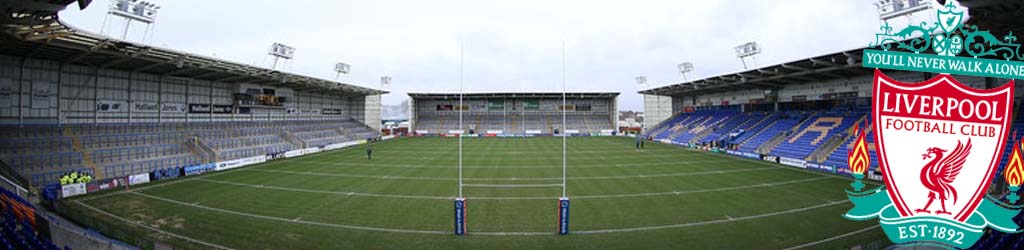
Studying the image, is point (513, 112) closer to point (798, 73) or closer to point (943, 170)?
point (798, 73)

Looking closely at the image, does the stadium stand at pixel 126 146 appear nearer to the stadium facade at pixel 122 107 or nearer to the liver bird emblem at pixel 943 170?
the stadium facade at pixel 122 107

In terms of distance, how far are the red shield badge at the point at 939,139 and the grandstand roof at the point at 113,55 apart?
2043cm

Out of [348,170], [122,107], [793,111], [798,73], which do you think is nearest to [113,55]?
[122,107]

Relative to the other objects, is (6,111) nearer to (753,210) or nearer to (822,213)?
(753,210)

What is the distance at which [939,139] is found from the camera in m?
5.64

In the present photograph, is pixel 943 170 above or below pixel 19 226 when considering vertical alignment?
above

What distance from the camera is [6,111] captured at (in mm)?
22312

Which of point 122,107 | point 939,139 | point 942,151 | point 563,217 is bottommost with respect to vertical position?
point 563,217

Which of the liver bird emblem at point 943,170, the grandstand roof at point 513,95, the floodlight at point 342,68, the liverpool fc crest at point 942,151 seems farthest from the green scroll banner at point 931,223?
the grandstand roof at point 513,95

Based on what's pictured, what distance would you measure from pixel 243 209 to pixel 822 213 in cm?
2258

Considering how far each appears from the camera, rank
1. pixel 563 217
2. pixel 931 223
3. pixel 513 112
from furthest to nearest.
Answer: pixel 513 112, pixel 563 217, pixel 931 223

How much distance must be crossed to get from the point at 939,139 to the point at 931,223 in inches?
50.2

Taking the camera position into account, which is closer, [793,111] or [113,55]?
[113,55]

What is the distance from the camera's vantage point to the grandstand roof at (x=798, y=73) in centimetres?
2644
